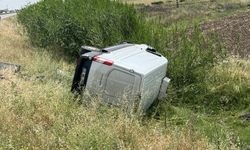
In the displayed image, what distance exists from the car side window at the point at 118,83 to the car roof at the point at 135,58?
0.48 feet

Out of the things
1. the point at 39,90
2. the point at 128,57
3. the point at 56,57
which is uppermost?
the point at 128,57

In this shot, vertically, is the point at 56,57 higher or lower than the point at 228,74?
lower

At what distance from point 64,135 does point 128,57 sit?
3.58 metres

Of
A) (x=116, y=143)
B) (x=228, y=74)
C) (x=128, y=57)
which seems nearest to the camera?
(x=116, y=143)

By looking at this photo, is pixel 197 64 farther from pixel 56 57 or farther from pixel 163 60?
pixel 56 57

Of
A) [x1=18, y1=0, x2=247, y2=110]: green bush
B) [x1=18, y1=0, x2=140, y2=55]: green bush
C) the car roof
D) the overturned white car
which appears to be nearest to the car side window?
the overturned white car

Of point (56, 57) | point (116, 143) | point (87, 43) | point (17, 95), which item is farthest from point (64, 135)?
point (56, 57)

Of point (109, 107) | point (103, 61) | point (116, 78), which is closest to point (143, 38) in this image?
point (103, 61)

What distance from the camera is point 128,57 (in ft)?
31.9

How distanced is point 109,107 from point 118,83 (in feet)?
2.04

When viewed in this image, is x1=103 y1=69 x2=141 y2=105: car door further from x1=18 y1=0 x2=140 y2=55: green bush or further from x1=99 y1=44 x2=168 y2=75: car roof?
x1=18 y1=0 x2=140 y2=55: green bush

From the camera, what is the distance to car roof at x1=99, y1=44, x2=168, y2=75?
358 inches

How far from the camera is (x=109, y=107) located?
8.52m

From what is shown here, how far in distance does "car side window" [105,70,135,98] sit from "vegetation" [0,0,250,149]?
579mm
